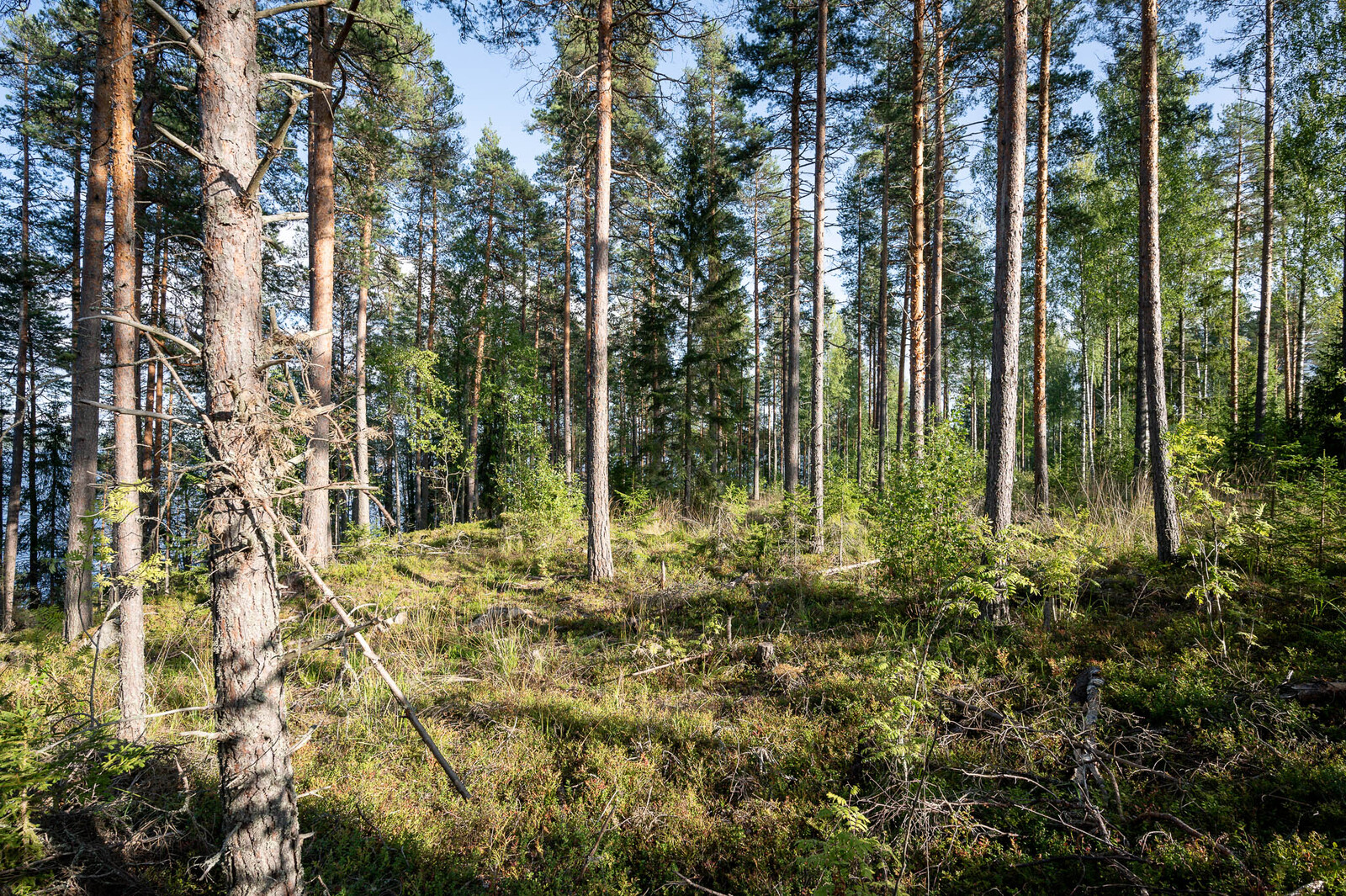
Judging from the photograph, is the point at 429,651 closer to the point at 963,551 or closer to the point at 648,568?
the point at 648,568

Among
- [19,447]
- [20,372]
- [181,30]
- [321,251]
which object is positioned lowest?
[19,447]

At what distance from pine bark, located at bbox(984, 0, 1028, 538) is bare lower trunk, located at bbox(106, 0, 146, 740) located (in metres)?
8.82

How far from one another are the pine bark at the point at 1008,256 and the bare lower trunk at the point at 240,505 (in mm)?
6460

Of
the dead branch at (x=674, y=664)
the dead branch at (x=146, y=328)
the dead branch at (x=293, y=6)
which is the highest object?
the dead branch at (x=293, y=6)

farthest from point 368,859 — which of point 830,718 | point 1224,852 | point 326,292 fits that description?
point 326,292

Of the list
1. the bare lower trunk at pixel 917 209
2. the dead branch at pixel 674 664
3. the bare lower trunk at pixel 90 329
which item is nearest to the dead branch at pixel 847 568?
the dead branch at pixel 674 664

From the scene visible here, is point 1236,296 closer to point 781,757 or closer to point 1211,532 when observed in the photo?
point 1211,532

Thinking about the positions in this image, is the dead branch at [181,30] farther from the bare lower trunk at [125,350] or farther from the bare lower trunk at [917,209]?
the bare lower trunk at [917,209]

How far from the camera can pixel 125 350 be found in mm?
6320

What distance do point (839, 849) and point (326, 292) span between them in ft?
36.1

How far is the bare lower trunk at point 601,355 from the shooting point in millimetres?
8617

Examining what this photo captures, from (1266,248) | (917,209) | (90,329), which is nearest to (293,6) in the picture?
(90,329)

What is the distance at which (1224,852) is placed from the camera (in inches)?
107

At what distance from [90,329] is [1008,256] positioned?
1148 centimetres
